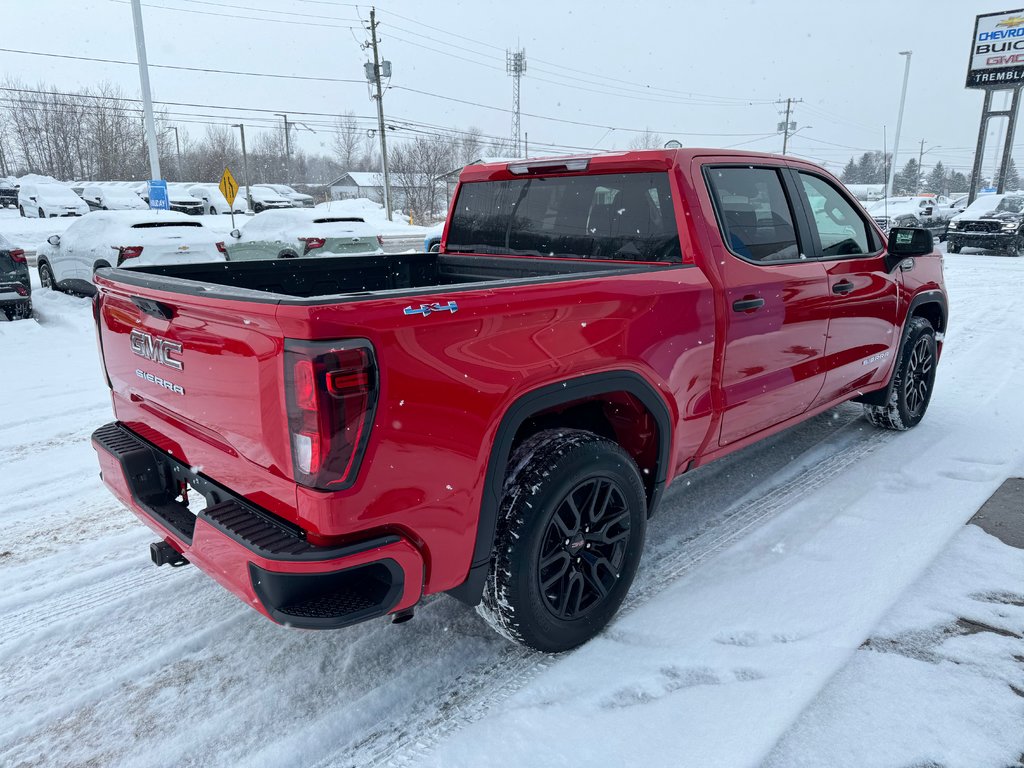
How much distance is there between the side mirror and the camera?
4.29 m

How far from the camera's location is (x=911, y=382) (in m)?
5.14

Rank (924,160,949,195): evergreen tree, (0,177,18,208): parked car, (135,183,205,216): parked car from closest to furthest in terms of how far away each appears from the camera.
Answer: (135,183,205,216): parked car
(0,177,18,208): parked car
(924,160,949,195): evergreen tree

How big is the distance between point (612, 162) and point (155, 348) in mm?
2193

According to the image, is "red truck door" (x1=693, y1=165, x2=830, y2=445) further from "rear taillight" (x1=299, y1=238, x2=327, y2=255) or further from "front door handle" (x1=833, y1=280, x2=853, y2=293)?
"rear taillight" (x1=299, y1=238, x2=327, y2=255)

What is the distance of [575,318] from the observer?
2.44 meters

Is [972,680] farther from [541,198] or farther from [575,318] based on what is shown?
[541,198]

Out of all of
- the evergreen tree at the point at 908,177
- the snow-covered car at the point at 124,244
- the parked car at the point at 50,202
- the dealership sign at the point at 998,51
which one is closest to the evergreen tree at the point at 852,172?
the evergreen tree at the point at 908,177

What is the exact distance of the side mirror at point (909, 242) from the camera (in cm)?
429

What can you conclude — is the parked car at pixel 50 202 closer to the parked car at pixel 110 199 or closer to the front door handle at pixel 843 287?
the parked car at pixel 110 199

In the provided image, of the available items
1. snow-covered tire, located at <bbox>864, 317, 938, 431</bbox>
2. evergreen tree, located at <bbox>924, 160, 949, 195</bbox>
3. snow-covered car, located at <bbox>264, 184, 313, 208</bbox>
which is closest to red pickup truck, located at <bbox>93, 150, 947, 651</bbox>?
snow-covered tire, located at <bbox>864, 317, 938, 431</bbox>

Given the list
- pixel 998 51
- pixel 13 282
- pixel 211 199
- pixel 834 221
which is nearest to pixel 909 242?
pixel 834 221

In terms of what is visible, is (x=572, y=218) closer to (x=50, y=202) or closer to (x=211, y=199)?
(x=50, y=202)

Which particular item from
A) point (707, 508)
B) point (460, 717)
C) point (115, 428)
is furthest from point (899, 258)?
point (115, 428)

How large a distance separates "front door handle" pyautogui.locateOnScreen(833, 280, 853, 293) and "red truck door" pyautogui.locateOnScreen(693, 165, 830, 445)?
0.13 metres
